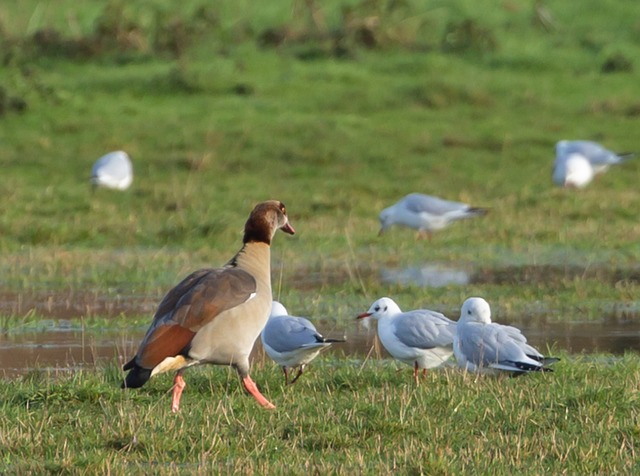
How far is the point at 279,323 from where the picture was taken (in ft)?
26.5

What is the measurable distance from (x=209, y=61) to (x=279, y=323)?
15010 millimetres

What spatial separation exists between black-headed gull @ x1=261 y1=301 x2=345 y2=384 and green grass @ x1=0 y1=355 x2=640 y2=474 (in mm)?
207

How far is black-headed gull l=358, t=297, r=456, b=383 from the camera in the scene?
8000 millimetres

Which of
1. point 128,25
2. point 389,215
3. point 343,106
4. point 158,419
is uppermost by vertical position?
point 128,25

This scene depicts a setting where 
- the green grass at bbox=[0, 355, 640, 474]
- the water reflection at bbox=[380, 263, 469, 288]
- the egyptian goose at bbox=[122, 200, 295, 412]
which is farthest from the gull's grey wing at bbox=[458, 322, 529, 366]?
the water reflection at bbox=[380, 263, 469, 288]

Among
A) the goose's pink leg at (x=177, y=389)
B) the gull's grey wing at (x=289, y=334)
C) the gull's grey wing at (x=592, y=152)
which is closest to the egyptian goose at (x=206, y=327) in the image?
the goose's pink leg at (x=177, y=389)

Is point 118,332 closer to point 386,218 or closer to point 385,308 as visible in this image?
point 385,308

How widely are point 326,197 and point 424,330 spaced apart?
806 cm

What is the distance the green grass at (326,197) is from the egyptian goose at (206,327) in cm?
20

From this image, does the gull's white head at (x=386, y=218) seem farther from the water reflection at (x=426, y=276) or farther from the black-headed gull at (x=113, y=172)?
the black-headed gull at (x=113, y=172)

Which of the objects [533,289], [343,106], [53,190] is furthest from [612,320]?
[343,106]

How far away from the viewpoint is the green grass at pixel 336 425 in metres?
5.57

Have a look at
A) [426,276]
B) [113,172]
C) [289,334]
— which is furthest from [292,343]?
[113,172]

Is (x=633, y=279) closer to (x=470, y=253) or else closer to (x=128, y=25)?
(x=470, y=253)
